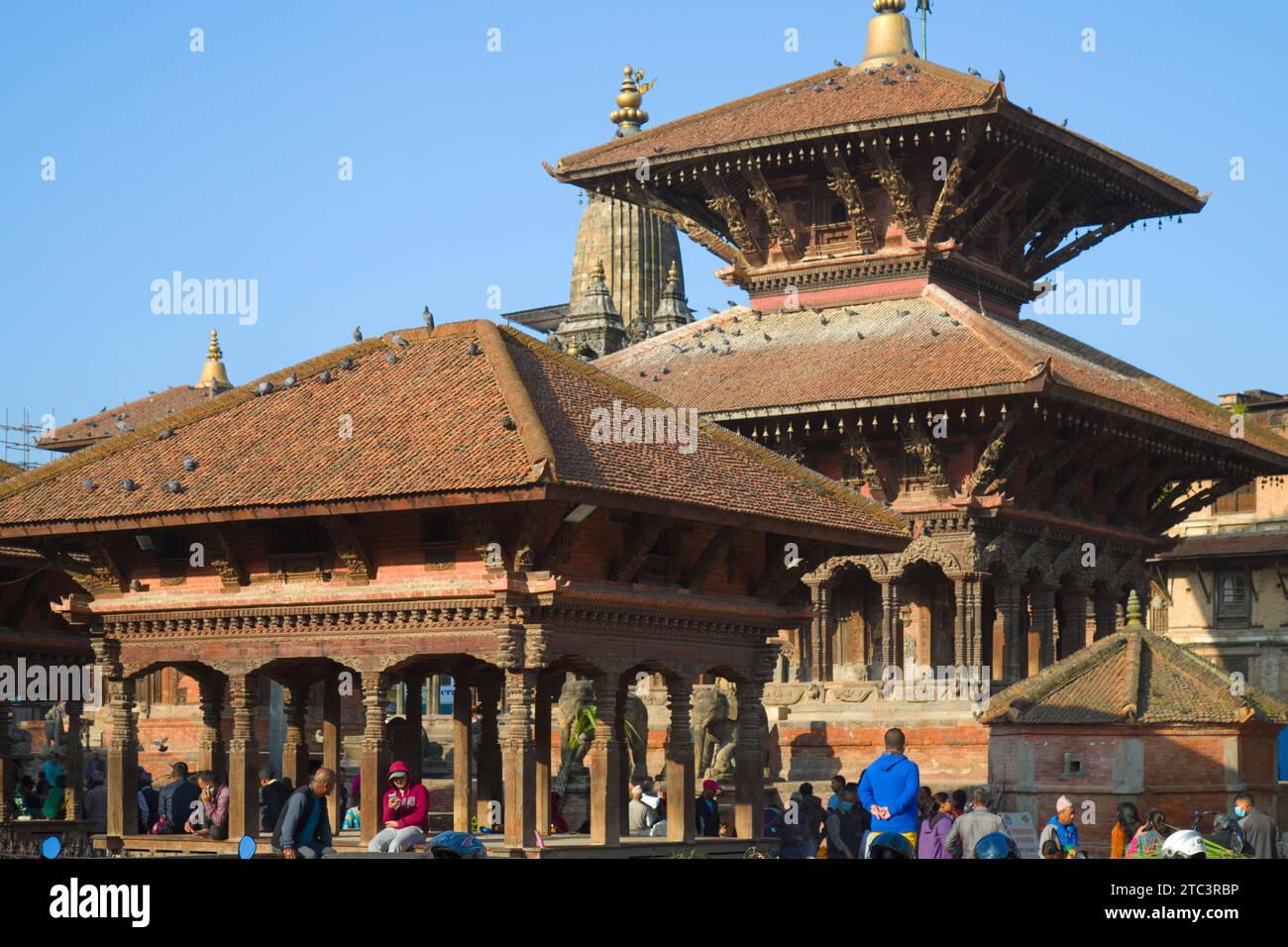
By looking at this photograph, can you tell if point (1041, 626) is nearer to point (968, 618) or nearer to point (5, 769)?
point (968, 618)

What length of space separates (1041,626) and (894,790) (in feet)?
78.7

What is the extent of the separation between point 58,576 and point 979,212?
74.1ft

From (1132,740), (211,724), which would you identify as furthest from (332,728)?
(1132,740)

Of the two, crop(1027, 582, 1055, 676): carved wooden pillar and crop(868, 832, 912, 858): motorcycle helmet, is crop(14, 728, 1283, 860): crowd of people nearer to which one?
crop(868, 832, 912, 858): motorcycle helmet

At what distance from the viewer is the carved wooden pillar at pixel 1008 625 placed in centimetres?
4206

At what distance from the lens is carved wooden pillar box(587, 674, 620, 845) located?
27.8 meters

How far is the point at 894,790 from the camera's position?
20.3 meters

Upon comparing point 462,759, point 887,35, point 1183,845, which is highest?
point 887,35

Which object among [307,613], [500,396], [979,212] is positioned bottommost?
[307,613]

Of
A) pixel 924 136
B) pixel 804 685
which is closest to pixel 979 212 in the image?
pixel 924 136

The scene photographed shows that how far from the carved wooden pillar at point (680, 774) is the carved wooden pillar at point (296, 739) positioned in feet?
18.0

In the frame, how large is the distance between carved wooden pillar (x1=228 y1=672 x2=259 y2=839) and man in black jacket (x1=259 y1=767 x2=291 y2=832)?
180 millimetres
